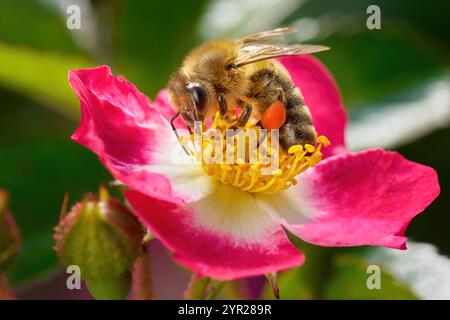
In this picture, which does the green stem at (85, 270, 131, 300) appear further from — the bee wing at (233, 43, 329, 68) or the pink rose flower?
the bee wing at (233, 43, 329, 68)

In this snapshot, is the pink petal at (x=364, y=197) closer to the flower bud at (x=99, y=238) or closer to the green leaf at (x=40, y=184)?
the flower bud at (x=99, y=238)

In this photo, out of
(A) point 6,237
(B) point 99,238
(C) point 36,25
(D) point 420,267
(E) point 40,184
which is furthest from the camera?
(C) point 36,25

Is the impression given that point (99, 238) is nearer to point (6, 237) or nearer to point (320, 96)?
point (6, 237)

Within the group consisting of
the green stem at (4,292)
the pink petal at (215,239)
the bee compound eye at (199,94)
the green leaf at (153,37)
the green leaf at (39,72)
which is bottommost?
the green stem at (4,292)

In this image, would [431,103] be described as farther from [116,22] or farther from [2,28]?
[2,28]

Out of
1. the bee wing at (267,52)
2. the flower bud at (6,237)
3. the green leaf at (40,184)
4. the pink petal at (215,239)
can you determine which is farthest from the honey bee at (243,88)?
the green leaf at (40,184)

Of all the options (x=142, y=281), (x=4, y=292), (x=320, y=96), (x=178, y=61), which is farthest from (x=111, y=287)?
(x=178, y=61)
